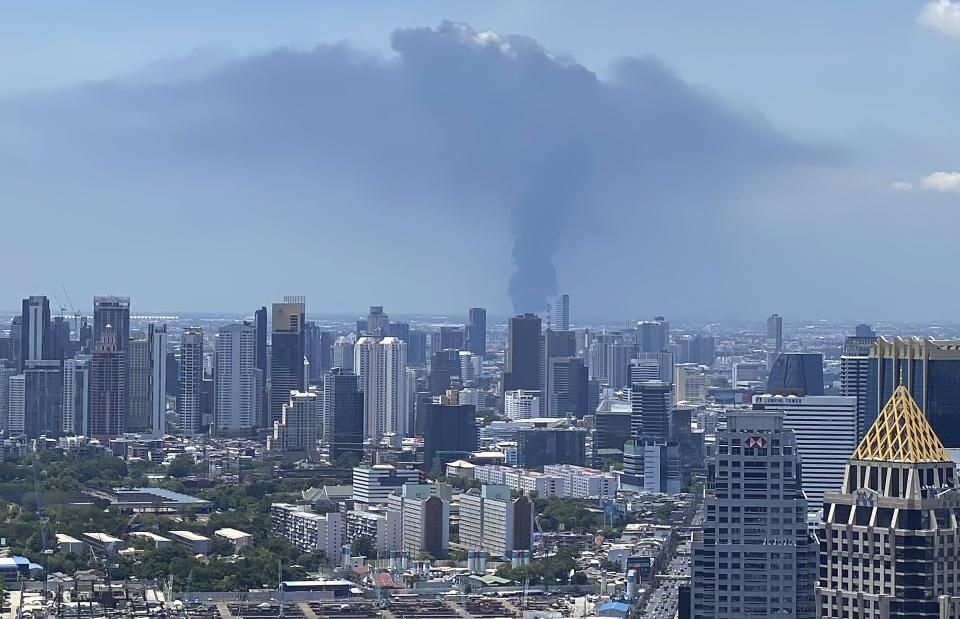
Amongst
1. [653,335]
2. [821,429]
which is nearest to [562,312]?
[653,335]

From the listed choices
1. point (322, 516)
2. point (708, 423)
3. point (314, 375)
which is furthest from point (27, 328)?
point (322, 516)

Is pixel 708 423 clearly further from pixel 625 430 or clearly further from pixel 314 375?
pixel 314 375

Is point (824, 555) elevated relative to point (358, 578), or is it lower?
elevated

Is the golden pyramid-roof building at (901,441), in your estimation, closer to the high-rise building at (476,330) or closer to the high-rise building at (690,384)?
the high-rise building at (690,384)

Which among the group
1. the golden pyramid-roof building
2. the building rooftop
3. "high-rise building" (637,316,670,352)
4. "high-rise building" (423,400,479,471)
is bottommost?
the building rooftop

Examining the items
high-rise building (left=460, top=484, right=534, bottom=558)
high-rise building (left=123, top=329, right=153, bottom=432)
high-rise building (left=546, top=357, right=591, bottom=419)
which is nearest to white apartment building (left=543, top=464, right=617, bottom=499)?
high-rise building (left=460, top=484, right=534, bottom=558)

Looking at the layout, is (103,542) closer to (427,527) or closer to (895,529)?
(427,527)

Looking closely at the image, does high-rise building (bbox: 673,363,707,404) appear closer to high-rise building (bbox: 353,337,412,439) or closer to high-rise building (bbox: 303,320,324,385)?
high-rise building (bbox: 353,337,412,439)
